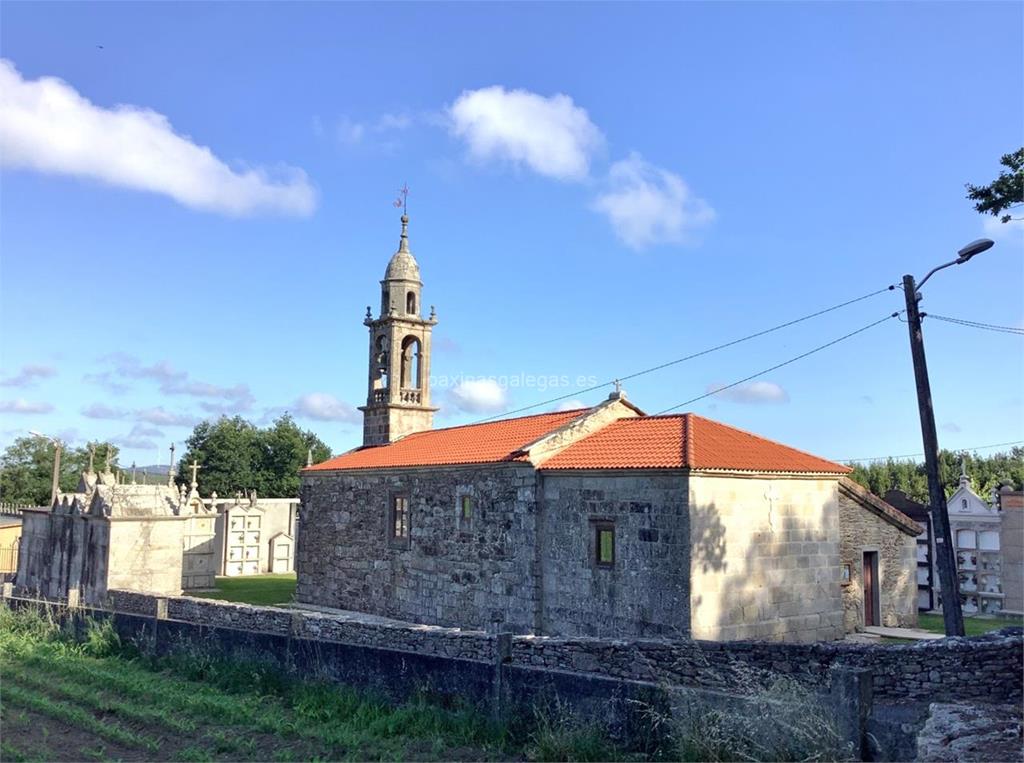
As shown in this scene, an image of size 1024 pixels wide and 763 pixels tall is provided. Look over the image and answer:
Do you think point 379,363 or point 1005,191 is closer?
point 1005,191

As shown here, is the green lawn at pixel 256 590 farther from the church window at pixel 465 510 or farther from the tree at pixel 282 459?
the tree at pixel 282 459

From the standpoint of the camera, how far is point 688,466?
45.2ft

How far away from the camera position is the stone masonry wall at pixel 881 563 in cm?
1831

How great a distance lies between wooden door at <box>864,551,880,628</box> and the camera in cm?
1928

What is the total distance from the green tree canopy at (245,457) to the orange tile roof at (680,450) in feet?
170

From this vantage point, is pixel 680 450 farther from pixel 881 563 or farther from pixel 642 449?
pixel 881 563

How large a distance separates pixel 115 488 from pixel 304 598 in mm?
8588

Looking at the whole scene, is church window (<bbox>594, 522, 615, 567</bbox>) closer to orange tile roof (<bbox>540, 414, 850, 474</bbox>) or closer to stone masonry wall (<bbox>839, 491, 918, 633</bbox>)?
orange tile roof (<bbox>540, 414, 850, 474</bbox>)

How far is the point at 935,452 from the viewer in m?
12.0

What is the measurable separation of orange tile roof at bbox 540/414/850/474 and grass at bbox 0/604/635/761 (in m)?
6.14

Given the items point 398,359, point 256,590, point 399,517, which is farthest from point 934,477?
point 256,590

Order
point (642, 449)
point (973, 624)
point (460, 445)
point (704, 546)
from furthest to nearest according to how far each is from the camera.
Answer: point (460, 445) < point (973, 624) < point (642, 449) < point (704, 546)

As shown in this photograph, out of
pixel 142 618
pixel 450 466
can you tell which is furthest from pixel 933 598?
pixel 142 618

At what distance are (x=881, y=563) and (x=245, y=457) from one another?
5586 cm
